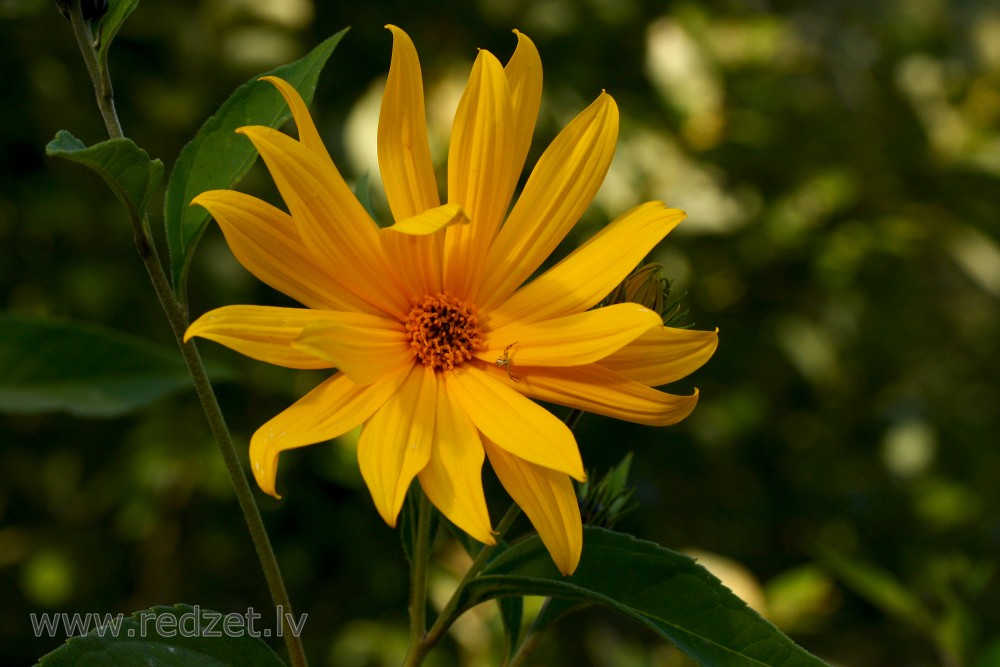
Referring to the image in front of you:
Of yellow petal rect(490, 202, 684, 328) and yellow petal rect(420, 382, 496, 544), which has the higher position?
yellow petal rect(490, 202, 684, 328)

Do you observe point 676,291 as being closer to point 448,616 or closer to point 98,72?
point 448,616

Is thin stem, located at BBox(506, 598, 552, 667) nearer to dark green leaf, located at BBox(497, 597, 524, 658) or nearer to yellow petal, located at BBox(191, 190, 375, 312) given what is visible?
dark green leaf, located at BBox(497, 597, 524, 658)

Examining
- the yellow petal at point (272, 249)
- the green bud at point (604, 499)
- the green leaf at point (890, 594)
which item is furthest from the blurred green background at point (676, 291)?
the yellow petal at point (272, 249)

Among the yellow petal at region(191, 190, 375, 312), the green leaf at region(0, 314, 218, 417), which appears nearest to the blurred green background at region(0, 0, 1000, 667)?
the green leaf at region(0, 314, 218, 417)

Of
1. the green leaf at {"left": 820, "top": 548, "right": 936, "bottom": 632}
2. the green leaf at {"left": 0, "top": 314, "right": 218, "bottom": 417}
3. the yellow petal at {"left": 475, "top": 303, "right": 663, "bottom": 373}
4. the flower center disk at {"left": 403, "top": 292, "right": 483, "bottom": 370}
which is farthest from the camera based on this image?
the green leaf at {"left": 820, "top": 548, "right": 936, "bottom": 632}

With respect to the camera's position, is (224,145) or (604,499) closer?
(224,145)

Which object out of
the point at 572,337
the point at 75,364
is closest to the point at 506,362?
the point at 572,337
